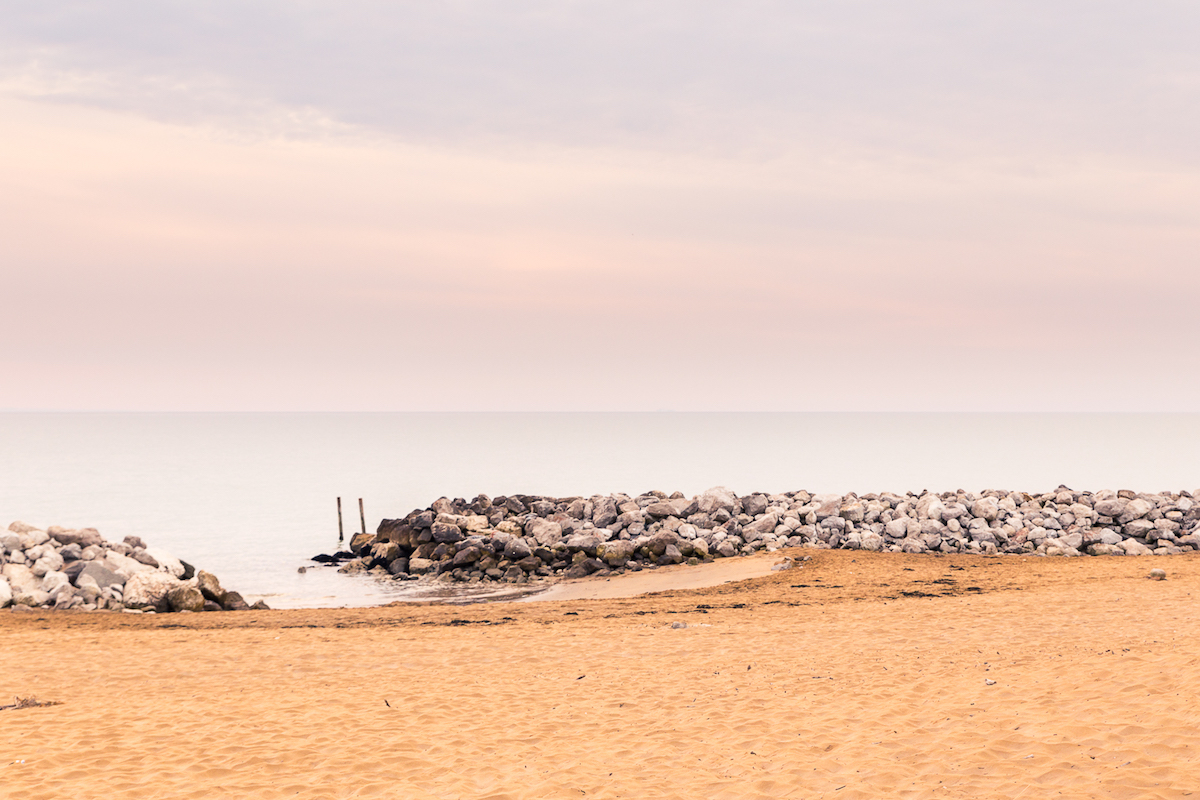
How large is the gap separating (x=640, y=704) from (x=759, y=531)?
2159 cm

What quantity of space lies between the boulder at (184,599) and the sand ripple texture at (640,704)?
3164 mm

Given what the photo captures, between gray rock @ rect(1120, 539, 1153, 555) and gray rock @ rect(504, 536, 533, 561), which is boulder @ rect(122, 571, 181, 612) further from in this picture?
gray rock @ rect(1120, 539, 1153, 555)

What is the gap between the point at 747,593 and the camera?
25016 millimetres

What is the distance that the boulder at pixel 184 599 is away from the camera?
24797 millimetres

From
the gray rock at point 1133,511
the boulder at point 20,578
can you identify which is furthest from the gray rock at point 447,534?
the gray rock at point 1133,511

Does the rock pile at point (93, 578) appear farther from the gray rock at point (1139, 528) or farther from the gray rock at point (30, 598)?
the gray rock at point (1139, 528)

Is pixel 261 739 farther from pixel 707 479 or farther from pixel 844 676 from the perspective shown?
pixel 707 479

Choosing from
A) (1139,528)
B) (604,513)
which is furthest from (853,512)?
(604,513)

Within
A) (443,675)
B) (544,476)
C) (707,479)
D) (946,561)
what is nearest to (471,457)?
(544,476)

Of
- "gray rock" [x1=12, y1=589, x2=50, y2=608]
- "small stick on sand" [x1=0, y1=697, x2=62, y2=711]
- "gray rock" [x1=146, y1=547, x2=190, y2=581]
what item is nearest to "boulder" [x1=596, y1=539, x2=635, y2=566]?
"gray rock" [x1=146, y1=547, x2=190, y2=581]

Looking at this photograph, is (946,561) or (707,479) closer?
(946,561)

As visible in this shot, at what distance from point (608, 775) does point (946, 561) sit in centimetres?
2244

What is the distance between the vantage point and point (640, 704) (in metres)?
12.9

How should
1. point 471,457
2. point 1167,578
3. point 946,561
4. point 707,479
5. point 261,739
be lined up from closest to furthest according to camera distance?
point 261,739, point 1167,578, point 946,561, point 707,479, point 471,457
